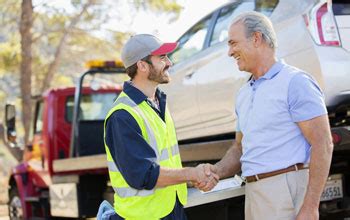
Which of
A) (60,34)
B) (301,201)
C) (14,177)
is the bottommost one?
(14,177)

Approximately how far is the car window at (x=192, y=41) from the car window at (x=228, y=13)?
190 mm

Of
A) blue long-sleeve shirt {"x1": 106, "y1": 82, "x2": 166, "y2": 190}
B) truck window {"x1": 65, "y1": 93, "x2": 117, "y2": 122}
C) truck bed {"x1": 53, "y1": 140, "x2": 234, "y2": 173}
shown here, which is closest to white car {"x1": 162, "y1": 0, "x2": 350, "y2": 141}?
truck bed {"x1": 53, "y1": 140, "x2": 234, "y2": 173}

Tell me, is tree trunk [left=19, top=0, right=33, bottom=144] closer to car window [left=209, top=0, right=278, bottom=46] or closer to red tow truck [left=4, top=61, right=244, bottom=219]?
red tow truck [left=4, top=61, right=244, bottom=219]

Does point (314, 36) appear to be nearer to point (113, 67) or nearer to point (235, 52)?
point (235, 52)

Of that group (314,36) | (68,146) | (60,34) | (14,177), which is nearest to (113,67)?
(68,146)

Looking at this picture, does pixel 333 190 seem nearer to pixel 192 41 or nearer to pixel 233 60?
pixel 233 60

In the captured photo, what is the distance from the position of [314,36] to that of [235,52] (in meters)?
1.34

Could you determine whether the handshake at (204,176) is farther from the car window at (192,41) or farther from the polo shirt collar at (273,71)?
the car window at (192,41)

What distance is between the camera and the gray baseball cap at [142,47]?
283cm

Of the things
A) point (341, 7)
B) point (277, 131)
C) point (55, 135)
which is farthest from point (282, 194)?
point (55, 135)

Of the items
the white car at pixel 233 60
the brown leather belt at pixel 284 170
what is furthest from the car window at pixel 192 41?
the brown leather belt at pixel 284 170

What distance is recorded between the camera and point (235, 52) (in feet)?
9.32

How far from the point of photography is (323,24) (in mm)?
4023

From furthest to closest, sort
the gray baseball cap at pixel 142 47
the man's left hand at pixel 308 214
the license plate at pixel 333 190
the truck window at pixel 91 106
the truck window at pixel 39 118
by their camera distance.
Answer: the truck window at pixel 39 118
the truck window at pixel 91 106
the license plate at pixel 333 190
the gray baseball cap at pixel 142 47
the man's left hand at pixel 308 214
